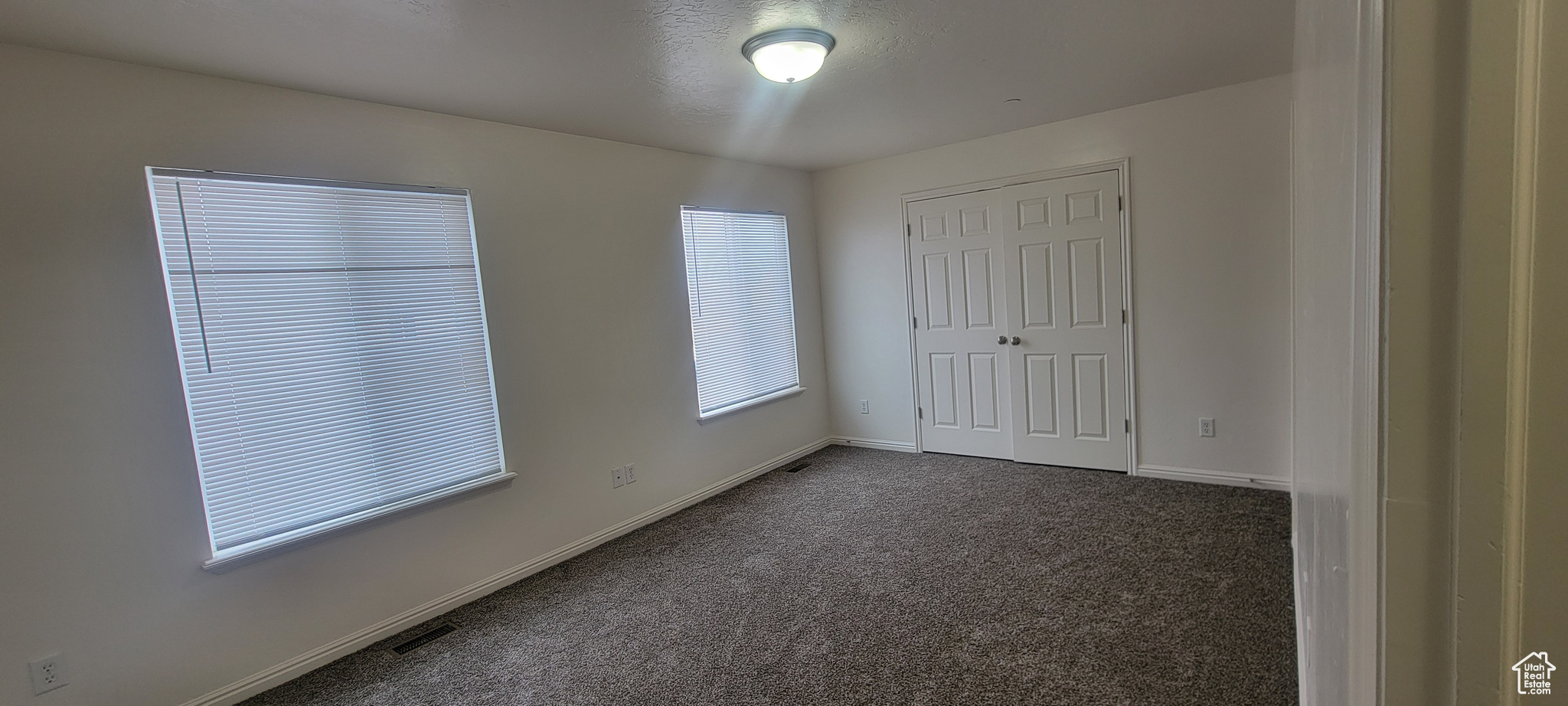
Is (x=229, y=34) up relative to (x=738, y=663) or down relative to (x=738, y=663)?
up

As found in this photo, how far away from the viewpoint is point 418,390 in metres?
3.16

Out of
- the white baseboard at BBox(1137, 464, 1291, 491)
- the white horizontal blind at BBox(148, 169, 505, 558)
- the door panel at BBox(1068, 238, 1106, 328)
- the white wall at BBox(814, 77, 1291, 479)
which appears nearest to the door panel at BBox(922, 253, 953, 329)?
the white wall at BBox(814, 77, 1291, 479)

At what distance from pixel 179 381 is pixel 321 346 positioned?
0.48 meters

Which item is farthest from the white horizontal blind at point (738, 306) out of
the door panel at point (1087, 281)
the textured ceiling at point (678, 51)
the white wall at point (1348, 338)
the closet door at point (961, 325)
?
the white wall at point (1348, 338)

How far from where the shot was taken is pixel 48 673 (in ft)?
7.23

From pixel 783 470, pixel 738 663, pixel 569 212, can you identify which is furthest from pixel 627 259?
pixel 738 663

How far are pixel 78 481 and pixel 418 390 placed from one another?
1.17 meters

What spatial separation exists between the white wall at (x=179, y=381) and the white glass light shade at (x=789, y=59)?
166 centimetres

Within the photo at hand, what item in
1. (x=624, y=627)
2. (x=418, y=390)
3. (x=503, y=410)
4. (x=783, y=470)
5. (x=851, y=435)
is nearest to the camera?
(x=624, y=627)

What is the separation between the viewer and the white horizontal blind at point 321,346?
252cm

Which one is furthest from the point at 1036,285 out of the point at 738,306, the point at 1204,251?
the point at 738,306

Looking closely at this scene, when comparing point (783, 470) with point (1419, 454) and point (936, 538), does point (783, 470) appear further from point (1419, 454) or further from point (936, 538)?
point (1419, 454)
